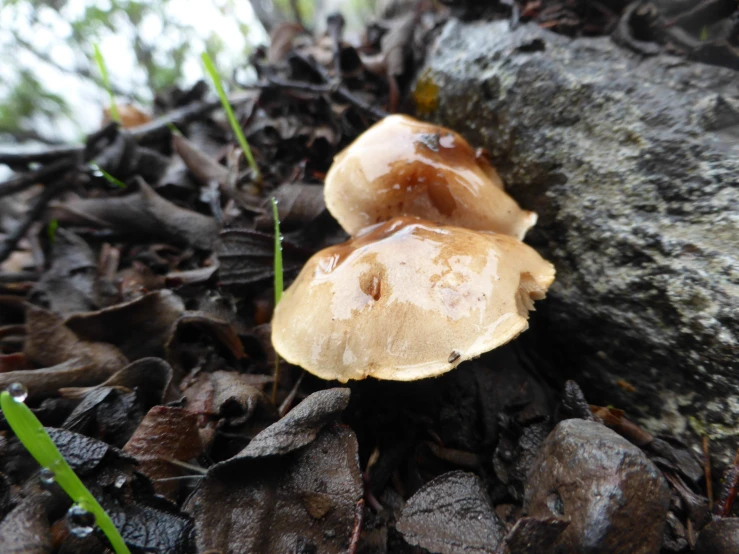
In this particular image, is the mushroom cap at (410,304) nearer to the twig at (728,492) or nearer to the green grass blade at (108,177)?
the twig at (728,492)

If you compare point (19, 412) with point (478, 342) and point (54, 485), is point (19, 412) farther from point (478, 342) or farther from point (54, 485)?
point (478, 342)

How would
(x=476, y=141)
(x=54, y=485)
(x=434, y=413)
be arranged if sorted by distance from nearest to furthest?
(x=54, y=485) → (x=434, y=413) → (x=476, y=141)

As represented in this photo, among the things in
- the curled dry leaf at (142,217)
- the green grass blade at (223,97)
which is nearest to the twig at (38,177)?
the curled dry leaf at (142,217)

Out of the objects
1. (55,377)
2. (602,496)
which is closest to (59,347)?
(55,377)

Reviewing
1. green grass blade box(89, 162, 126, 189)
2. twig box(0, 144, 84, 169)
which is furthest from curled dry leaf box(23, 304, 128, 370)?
twig box(0, 144, 84, 169)

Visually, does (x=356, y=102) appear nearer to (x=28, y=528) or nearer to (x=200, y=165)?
(x=200, y=165)

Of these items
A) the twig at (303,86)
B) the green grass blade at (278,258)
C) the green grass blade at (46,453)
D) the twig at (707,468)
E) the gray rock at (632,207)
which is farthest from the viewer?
the twig at (303,86)

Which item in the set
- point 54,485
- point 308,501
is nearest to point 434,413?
point 308,501
